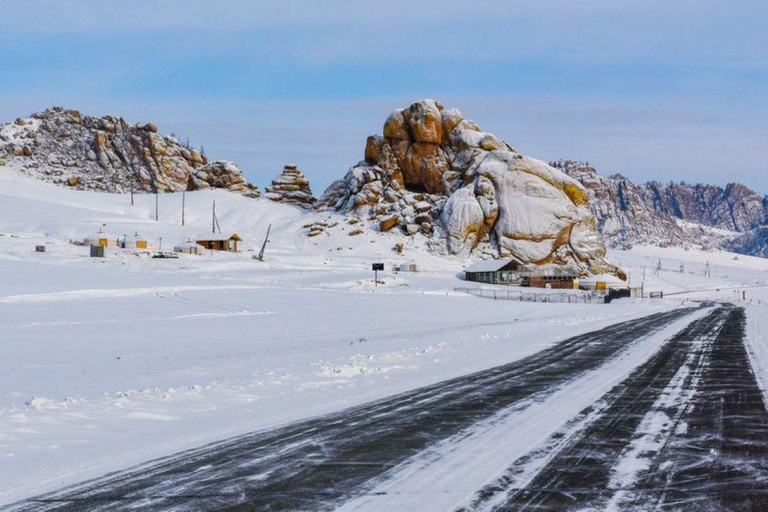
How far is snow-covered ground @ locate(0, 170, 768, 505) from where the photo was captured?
1040 centimetres

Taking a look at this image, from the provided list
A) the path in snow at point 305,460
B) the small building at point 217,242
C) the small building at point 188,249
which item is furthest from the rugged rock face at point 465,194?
the path in snow at point 305,460

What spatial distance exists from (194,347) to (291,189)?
134m

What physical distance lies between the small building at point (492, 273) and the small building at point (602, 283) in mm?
12031

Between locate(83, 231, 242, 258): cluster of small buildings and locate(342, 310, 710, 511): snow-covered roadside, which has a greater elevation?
locate(83, 231, 242, 258): cluster of small buildings

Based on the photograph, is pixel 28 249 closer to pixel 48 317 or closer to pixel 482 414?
pixel 48 317

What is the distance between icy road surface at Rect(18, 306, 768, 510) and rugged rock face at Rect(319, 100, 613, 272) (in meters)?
95.6

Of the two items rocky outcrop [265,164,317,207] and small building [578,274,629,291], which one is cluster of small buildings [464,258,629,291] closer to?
small building [578,274,629,291]

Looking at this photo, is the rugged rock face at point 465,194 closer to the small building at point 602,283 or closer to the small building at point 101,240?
the small building at point 602,283

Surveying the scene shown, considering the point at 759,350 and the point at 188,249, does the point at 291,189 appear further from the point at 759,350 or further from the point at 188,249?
the point at 759,350

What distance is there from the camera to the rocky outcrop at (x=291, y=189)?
499 ft

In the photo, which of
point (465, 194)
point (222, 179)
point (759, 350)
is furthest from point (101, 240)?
point (759, 350)

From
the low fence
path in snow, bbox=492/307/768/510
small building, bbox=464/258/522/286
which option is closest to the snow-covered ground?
path in snow, bbox=492/307/768/510

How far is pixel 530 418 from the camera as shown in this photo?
11211mm

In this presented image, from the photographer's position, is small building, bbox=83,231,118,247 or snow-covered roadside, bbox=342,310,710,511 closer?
snow-covered roadside, bbox=342,310,710,511
